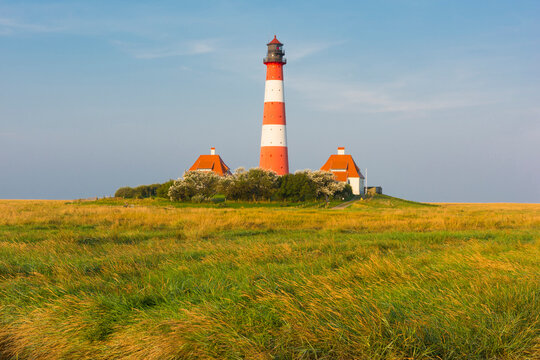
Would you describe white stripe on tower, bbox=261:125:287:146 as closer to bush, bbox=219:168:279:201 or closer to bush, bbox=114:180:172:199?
bush, bbox=219:168:279:201

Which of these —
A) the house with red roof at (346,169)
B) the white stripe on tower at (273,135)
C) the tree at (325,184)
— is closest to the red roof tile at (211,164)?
the white stripe on tower at (273,135)

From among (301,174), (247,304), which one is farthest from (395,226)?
(301,174)

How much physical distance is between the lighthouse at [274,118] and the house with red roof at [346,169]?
41.6 feet

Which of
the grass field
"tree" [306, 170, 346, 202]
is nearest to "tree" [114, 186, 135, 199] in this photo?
"tree" [306, 170, 346, 202]

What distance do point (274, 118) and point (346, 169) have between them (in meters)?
17.6

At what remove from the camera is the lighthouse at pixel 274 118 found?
166 feet

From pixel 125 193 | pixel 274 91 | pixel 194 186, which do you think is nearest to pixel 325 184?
pixel 274 91

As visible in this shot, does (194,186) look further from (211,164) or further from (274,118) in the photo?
(211,164)

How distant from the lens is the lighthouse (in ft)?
166

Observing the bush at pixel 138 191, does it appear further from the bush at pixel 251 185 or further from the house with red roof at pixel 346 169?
the house with red roof at pixel 346 169

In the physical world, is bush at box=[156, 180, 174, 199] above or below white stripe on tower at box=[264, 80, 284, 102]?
below

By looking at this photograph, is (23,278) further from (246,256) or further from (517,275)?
(517,275)

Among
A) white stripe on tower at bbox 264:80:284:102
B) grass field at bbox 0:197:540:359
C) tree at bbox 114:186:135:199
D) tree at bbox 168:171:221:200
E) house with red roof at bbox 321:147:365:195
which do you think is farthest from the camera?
house with red roof at bbox 321:147:365:195

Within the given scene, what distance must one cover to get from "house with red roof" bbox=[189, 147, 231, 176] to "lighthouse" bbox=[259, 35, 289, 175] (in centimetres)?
1241
